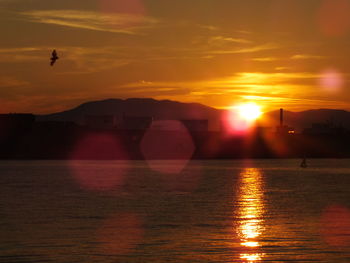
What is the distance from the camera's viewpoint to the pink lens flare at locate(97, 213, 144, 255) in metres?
30.3

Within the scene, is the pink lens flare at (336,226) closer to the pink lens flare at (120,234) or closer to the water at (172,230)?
the water at (172,230)

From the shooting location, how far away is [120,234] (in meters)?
35.1

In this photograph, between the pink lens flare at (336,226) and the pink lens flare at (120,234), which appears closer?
the pink lens flare at (120,234)

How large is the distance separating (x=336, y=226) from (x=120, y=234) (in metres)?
11.4

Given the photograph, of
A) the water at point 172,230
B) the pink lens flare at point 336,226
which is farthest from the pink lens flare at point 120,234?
the pink lens flare at point 336,226

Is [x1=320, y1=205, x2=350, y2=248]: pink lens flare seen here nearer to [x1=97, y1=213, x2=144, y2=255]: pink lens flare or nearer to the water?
the water

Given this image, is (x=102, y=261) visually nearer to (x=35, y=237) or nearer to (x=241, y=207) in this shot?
(x=35, y=237)

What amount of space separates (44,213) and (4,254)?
712 inches

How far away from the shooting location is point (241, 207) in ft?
176

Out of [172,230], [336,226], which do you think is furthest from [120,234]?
[336,226]

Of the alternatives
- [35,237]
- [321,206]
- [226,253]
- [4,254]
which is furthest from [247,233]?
[321,206]

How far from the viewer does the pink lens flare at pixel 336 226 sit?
106 ft

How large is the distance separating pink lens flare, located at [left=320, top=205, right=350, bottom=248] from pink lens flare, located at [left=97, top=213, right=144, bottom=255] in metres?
8.46

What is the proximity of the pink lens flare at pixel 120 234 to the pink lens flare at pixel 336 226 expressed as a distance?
846 centimetres
